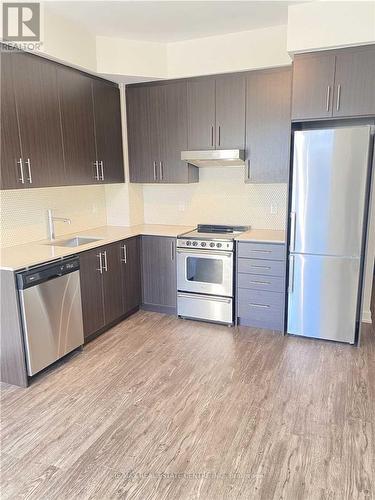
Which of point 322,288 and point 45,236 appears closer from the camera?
point 322,288

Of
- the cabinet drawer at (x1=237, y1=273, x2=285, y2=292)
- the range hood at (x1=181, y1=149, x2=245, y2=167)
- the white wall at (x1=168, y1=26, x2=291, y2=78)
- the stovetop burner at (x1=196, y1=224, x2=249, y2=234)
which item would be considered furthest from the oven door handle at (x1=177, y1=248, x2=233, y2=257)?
the white wall at (x1=168, y1=26, x2=291, y2=78)

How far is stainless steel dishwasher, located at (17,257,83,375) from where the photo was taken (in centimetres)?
270

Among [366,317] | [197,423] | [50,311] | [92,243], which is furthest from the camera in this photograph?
[366,317]

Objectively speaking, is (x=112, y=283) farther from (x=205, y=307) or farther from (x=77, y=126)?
(x=77, y=126)

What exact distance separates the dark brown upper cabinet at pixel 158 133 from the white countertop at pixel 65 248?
0.57 m

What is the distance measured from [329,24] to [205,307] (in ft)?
9.03

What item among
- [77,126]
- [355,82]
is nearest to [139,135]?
[77,126]

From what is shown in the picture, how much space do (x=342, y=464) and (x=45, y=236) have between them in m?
3.09

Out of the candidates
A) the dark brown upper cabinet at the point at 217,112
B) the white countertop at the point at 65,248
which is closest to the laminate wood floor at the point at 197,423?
the white countertop at the point at 65,248

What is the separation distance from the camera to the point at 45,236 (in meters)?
3.67

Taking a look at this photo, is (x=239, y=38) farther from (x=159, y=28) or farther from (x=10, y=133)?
(x=10, y=133)

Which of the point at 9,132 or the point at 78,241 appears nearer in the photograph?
the point at 9,132

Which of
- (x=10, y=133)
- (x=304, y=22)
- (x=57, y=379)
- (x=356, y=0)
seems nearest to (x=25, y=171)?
(x=10, y=133)

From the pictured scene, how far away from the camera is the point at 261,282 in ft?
12.0
